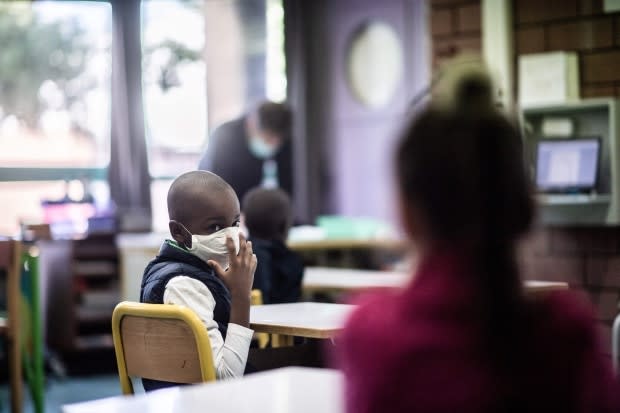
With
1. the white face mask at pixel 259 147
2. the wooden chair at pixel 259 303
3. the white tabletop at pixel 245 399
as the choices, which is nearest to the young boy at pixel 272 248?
the wooden chair at pixel 259 303

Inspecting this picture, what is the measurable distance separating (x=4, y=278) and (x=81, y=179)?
0.84 metres

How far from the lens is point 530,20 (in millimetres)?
4145

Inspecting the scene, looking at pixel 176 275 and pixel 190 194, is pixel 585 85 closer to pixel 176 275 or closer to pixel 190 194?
pixel 190 194

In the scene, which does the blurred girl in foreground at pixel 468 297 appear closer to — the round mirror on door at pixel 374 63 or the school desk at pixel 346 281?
the school desk at pixel 346 281

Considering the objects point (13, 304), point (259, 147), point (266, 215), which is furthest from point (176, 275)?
point (259, 147)

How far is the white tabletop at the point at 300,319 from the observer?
6.89 feet

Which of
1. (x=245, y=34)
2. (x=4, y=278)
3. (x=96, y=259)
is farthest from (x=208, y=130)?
(x=4, y=278)

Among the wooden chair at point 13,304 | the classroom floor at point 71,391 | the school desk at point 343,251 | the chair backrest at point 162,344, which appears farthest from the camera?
the school desk at point 343,251

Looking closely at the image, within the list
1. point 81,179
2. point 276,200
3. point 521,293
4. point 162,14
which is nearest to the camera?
point 521,293

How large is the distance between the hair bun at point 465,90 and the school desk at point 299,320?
3.34 feet

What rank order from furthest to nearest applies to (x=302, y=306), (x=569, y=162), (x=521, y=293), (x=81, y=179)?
(x=81, y=179), (x=569, y=162), (x=302, y=306), (x=521, y=293)

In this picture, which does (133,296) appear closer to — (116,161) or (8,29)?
(116,161)

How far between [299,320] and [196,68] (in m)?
4.15

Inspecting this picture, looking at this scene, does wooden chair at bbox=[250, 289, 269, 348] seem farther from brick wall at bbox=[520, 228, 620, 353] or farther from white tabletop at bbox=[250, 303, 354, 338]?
brick wall at bbox=[520, 228, 620, 353]
